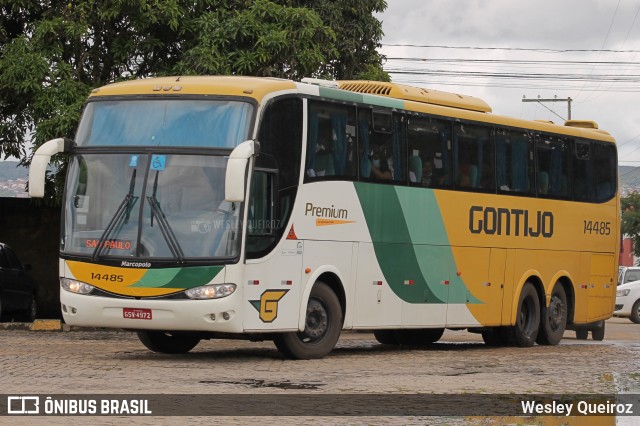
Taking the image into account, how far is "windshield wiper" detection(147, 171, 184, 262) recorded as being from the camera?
16.7 m

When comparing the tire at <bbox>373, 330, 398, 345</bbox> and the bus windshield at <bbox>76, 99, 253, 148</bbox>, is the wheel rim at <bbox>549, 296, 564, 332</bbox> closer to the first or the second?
the tire at <bbox>373, 330, 398, 345</bbox>

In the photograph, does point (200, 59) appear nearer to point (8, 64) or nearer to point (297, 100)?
point (8, 64)

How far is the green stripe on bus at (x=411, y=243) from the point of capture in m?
19.6

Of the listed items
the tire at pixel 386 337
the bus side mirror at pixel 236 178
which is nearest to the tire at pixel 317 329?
the bus side mirror at pixel 236 178

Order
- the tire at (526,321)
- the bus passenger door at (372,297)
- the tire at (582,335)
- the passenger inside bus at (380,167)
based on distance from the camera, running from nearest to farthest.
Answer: the bus passenger door at (372,297) < the passenger inside bus at (380,167) < the tire at (526,321) < the tire at (582,335)

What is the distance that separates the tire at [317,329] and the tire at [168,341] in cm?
156

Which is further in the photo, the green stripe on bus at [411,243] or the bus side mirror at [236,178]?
the green stripe on bus at [411,243]

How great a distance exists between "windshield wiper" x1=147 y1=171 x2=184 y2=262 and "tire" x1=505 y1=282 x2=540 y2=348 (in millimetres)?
8146

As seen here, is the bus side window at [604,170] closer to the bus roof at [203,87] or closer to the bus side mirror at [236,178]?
the bus roof at [203,87]

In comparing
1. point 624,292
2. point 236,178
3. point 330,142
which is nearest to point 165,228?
point 236,178

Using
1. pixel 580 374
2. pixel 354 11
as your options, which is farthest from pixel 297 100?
pixel 354 11

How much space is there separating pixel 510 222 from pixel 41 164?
27.7 feet

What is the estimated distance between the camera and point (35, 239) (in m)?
35.3

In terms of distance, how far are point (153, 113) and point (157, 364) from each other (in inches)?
124
